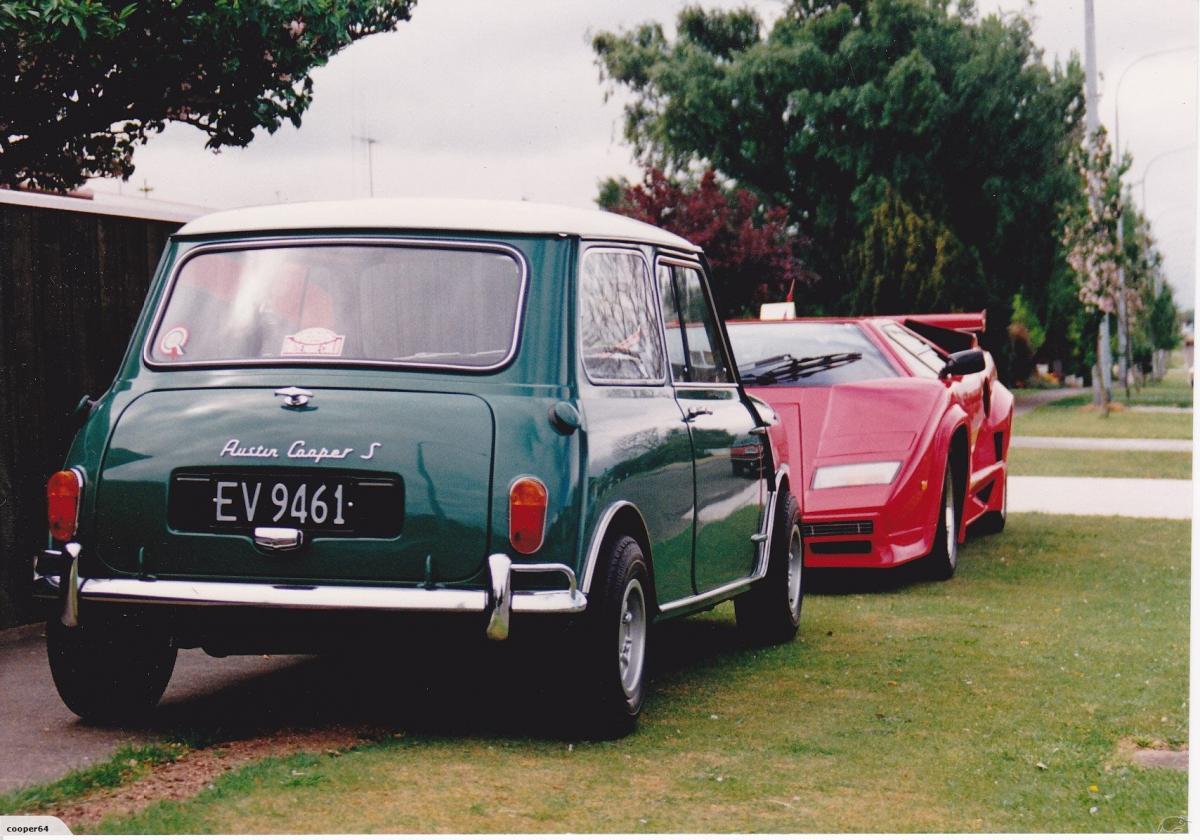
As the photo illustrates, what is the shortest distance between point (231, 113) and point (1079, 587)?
24.5 feet

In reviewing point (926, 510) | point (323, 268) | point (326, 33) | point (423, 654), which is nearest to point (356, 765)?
point (423, 654)

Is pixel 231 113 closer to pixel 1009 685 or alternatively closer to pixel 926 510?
pixel 926 510

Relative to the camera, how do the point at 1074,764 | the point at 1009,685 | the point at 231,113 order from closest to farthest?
the point at 1074,764 < the point at 1009,685 < the point at 231,113

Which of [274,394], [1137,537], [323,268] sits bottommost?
[1137,537]

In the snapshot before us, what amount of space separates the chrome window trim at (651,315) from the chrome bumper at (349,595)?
2.75 ft

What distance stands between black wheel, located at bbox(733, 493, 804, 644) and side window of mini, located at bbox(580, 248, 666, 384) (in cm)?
161

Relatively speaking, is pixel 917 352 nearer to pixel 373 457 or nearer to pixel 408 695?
pixel 408 695

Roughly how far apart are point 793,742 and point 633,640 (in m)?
0.65

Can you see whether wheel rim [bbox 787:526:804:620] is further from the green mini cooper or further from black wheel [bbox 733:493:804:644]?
the green mini cooper

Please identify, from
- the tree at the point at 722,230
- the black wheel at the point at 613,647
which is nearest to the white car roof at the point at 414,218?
the black wheel at the point at 613,647

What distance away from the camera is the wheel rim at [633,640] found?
5.72 m

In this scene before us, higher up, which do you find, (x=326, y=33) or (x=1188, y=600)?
(x=326, y=33)

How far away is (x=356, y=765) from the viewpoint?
17.0ft

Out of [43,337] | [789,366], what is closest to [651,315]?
[43,337]
